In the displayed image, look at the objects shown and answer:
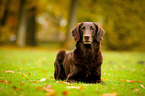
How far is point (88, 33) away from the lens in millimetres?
4297

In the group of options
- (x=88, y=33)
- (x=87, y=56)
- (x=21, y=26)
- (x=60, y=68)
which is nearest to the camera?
(x=88, y=33)

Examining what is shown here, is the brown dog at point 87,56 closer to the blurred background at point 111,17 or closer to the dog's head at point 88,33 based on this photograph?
the dog's head at point 88,33

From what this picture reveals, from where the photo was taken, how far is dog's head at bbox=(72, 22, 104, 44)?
4.26 meters

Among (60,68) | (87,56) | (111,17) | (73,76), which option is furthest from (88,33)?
(111,17)

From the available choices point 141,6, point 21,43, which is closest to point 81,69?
point 21,43

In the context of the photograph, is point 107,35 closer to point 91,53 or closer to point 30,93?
point 91,53

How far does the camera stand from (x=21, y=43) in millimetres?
22031

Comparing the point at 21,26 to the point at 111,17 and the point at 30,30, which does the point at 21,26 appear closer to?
the point at 30,30

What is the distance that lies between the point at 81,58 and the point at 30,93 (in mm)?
1771

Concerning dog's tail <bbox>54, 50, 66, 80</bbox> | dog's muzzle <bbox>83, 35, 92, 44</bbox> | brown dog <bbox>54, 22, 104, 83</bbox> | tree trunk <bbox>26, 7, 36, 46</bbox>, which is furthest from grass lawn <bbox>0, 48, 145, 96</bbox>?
tree trunk <bbox>26, 7, 36, 46</bbox>

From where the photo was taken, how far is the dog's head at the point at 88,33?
4258 millimetres

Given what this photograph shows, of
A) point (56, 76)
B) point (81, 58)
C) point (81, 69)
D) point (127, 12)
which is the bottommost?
point (56, 76)

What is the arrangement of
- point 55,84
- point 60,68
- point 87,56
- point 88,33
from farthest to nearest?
point 60,68, point 87,56, point 88,33, point 55,84

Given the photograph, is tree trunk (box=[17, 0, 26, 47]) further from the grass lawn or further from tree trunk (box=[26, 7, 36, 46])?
the grass lawn
